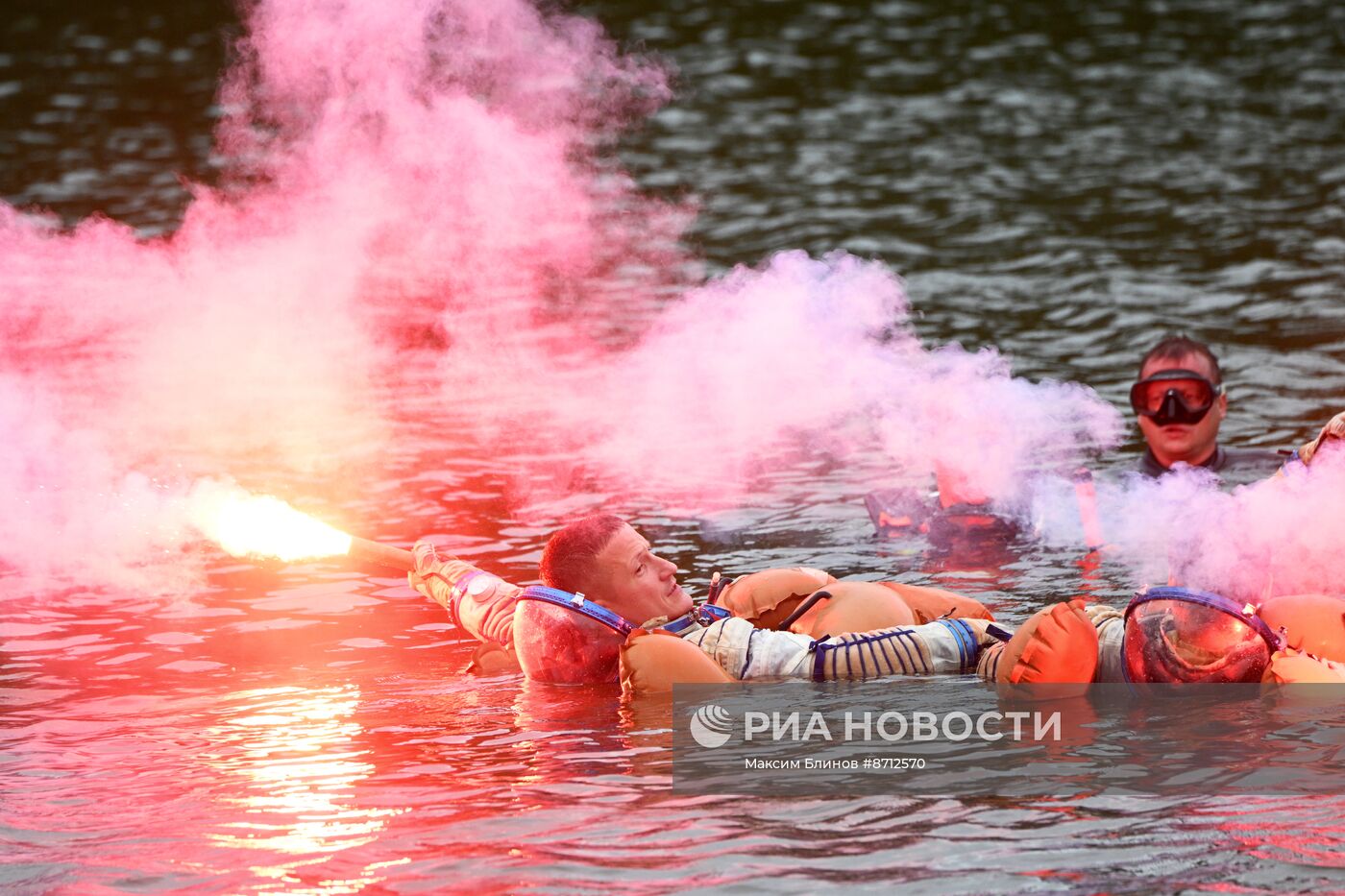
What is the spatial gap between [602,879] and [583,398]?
9030 millimetres

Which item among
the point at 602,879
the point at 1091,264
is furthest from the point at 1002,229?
the point at 602,879

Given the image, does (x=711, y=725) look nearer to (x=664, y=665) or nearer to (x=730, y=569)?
(x=664, y=665)

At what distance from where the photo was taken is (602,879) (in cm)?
567

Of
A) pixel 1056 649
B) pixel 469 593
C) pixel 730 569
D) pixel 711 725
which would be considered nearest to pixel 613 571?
pixel 711 725

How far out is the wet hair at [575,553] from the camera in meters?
7.92

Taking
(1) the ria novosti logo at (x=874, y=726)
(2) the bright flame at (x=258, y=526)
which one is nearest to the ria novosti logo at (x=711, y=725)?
(1) the ria novosti logo at (x=874, y=726)

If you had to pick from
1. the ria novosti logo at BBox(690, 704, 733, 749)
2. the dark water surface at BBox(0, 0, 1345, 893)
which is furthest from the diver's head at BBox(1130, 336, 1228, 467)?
the ria novosti logo at BBox(690, 704, 733, 749)

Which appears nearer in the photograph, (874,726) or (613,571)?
(874,726)

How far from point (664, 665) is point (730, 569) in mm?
2597

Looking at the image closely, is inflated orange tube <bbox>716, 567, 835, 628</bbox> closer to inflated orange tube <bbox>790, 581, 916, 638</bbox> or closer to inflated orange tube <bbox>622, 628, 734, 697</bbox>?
inflated orange tube <bbox>790, 581, 916, 638</bbox>

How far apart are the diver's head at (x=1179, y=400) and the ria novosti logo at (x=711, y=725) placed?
4.50 metres

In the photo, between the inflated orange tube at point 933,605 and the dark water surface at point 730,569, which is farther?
the inflated orange tube at point 933,605

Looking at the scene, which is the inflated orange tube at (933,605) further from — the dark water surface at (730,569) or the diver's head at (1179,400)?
the diver's head at (1179,400)

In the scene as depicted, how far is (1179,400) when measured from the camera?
35.2ft
